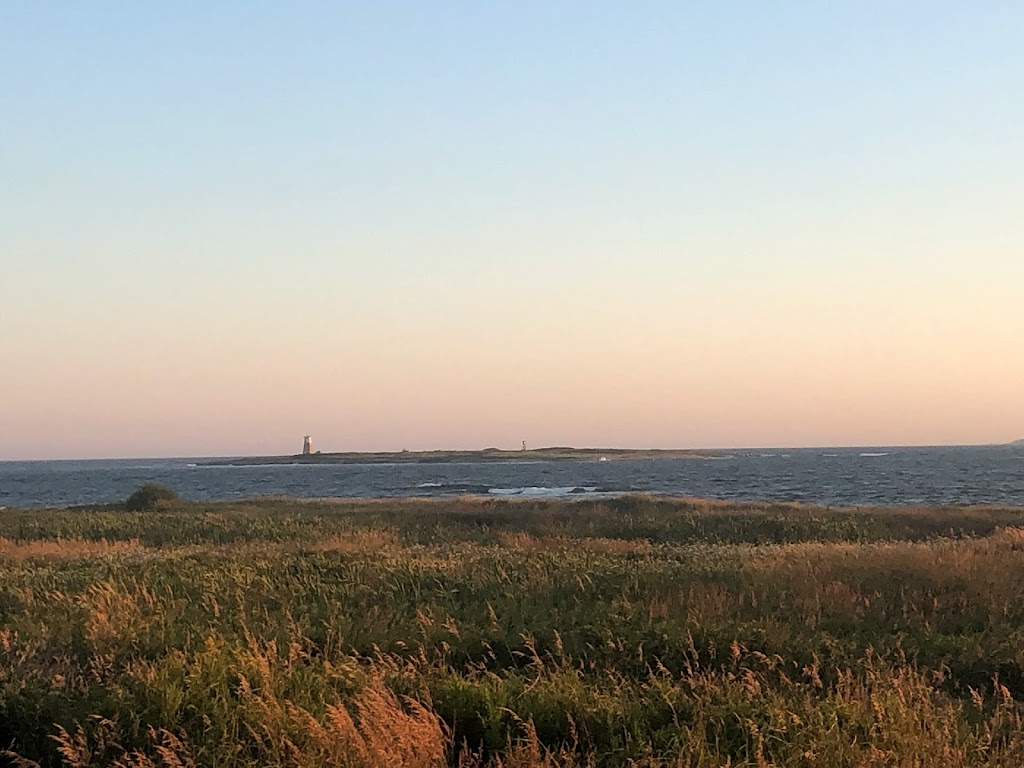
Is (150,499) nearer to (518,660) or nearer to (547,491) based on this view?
(518,660)

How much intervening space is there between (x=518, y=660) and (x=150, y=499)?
36.1 m

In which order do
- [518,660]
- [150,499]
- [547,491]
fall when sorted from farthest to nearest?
[547,491] → [150,499] → [518,660]

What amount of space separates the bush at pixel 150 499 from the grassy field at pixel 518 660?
75.9 ft

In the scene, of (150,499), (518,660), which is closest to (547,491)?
(150,499)

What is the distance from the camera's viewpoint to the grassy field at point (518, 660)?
19.6 ft

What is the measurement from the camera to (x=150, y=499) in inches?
1630

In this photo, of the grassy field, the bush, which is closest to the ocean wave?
the bush

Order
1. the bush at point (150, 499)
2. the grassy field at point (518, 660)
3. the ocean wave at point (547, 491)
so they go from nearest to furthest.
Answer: the grassy field at point (518, 660) → the bush at point (150, 499) → the ocean wave at point (547, 491)

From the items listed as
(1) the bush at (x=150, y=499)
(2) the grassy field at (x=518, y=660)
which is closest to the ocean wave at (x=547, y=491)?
(1) the bush at (x=150, y=499)

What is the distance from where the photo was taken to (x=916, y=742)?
572 centimetres

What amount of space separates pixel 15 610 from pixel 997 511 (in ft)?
123

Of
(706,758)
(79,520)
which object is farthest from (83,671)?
(79,520)

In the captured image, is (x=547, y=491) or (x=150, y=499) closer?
(x=150, y=499)

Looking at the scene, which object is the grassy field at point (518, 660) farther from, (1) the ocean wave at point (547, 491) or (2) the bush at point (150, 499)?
(1) the ocean wave at point (547, 491)
